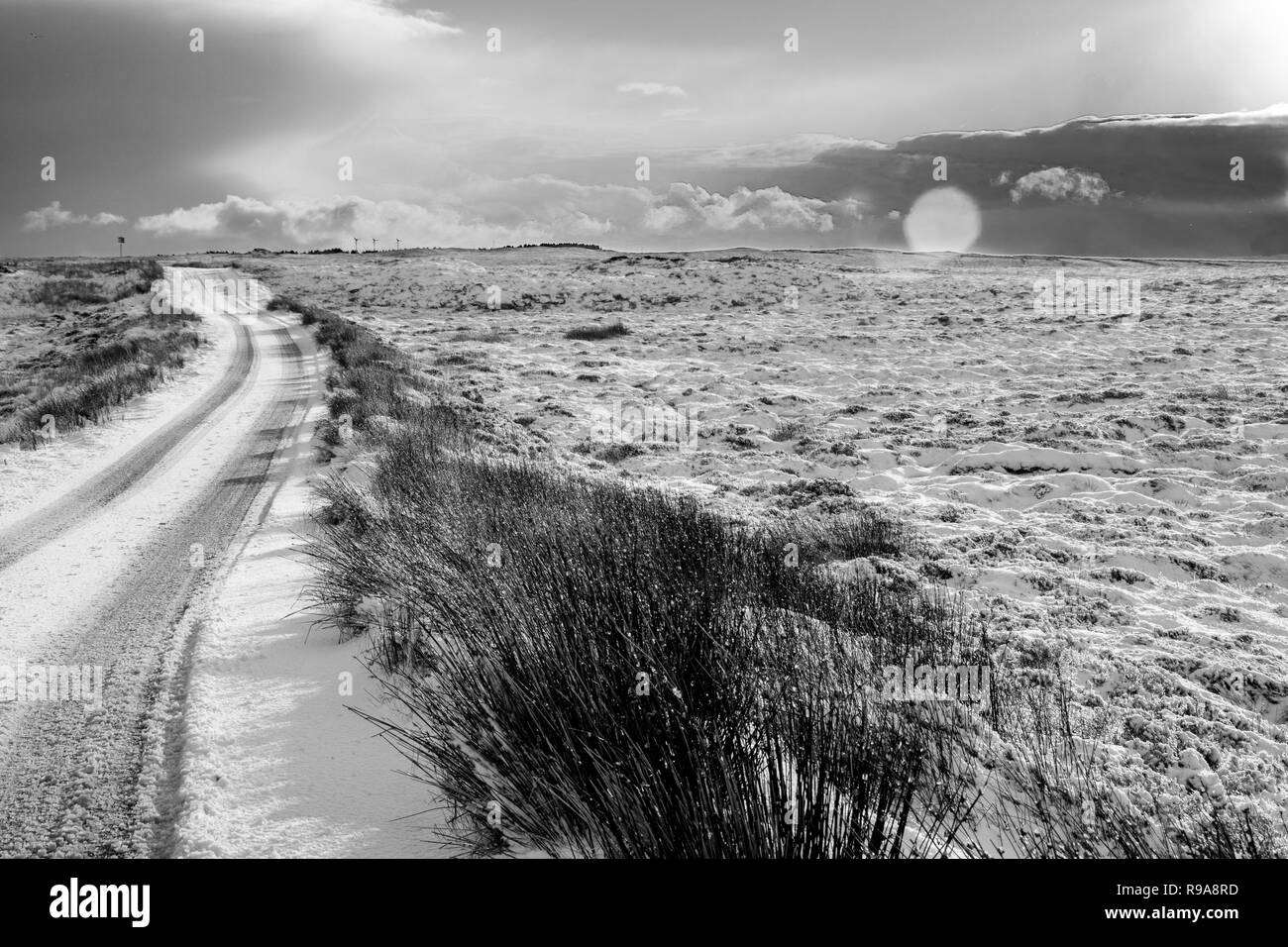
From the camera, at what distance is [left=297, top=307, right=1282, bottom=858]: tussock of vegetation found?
2234 millimetres

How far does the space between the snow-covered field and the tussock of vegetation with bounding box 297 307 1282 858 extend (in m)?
0.76

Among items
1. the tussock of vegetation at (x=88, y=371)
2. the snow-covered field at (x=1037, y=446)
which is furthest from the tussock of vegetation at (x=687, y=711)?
the tussock of vegetation at (x=88, y=371)

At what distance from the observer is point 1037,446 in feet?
36.3

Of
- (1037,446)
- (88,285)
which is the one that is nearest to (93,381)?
(1037,446)

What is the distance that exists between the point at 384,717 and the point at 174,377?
1524cm

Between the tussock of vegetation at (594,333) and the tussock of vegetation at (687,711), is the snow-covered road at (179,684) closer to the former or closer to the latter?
the tussock of vegetation at (687,711)

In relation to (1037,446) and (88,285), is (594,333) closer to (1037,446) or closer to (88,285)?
(1037,446)

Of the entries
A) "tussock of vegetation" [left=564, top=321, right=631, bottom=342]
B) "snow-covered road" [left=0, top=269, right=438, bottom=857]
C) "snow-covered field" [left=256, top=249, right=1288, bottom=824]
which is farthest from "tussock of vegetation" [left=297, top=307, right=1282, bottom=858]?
"tussock of vegetation" [left=564, top=321, right=631, bottom=342]

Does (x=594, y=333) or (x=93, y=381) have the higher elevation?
(x=594, y=333)

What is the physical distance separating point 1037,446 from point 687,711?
10626 mm

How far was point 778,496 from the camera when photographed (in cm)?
973

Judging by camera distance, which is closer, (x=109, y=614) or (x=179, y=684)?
(x=179, y=684)

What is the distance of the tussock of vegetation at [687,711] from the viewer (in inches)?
88.0
